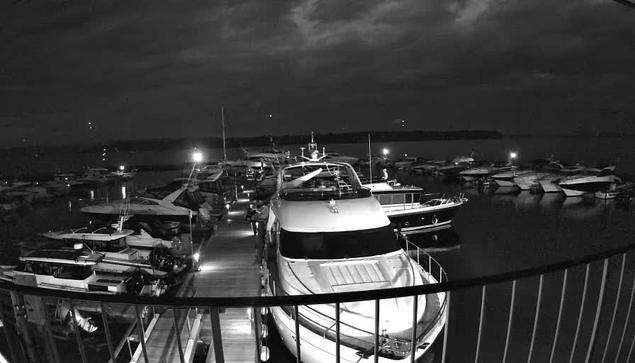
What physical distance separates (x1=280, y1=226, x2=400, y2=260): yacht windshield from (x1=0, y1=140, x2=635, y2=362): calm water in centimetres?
182

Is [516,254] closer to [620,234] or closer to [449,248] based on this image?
[449,248]

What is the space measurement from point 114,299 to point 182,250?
13282mm

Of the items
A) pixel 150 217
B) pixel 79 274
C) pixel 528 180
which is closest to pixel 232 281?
pixel 79 274

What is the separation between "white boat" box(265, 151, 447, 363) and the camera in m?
5.22

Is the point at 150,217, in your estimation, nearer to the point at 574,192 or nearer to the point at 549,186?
the point at 574,192

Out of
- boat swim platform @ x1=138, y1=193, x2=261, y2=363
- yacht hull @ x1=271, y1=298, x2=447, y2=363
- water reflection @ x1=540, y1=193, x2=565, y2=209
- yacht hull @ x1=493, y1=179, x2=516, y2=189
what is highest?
yacht hull @ x1=271, y1=298, x2=447, y2=363

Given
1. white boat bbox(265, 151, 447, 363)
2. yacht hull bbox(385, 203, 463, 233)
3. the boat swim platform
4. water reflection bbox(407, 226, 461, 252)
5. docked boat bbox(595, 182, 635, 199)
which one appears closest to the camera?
white boat bbox(265, 151, 447, 363)

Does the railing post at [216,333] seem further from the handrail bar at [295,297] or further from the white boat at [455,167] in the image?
the white boat at [455,167]

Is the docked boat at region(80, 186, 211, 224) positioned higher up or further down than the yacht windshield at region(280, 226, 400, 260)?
further down

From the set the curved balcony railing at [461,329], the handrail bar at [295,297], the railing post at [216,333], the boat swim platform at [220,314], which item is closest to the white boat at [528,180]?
the curved balcony railing at [461,329]

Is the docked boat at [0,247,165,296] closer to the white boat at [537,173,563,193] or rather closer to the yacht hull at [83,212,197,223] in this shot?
Result: the yacht hull at [83,212,197,223]

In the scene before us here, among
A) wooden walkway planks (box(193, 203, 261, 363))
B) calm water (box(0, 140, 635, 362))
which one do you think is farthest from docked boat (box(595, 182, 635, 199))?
wooden walkway planks (box(193, 203, 261, 363))

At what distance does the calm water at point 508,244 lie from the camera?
31.2 ft

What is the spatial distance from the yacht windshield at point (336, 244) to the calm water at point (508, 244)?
5.97 feet
